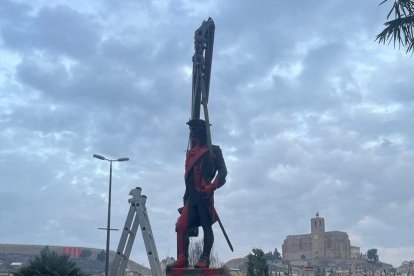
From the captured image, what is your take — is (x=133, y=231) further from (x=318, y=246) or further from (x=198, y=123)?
(x=318, y=246)

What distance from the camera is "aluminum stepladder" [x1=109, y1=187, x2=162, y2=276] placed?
14773 millimetres

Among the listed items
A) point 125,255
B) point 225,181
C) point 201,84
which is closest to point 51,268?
point 125,255

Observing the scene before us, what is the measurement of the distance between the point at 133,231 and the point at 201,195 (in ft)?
6.05

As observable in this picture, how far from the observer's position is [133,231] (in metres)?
15.0

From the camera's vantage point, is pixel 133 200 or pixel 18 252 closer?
pixel 133 200

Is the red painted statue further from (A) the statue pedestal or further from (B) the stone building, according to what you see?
(B) the stone building

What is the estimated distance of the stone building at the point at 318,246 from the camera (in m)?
130

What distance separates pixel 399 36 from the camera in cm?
1119

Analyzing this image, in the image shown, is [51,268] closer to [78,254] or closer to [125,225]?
[125,225]

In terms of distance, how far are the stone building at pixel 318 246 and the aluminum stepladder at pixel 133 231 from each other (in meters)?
116

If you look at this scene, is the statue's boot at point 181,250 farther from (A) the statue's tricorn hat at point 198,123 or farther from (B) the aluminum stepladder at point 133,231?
(A) the statue's tricorn hat at point 198,123

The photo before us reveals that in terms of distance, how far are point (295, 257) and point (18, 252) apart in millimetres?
63868

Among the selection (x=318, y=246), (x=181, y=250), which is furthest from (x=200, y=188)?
(x=318, y=246)

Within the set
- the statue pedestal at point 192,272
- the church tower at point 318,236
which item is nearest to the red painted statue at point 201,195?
the statue pedestal at point 192,272
